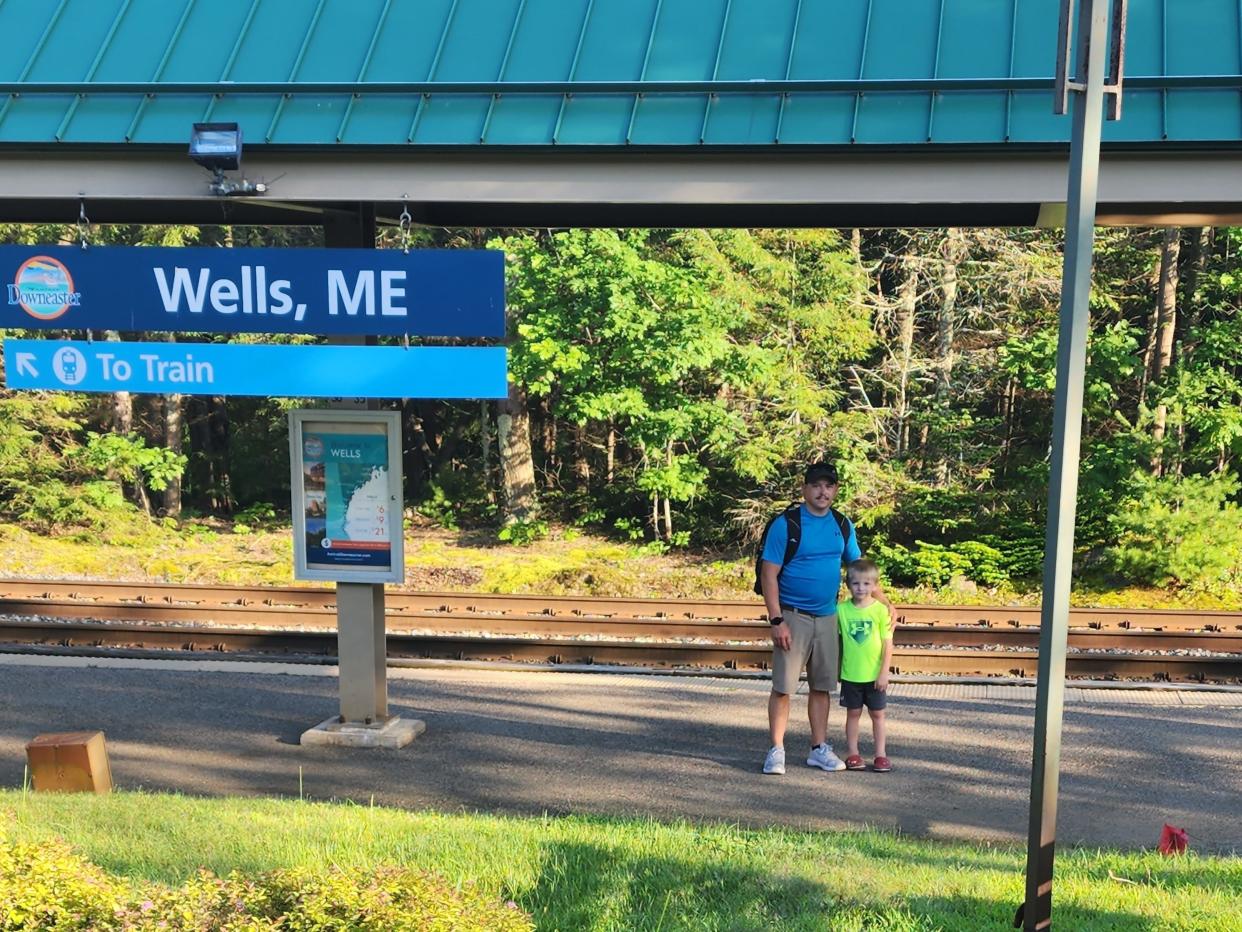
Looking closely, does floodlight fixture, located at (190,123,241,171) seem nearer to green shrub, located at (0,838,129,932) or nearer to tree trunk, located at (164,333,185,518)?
green shrub, located at (0,838,129,932)

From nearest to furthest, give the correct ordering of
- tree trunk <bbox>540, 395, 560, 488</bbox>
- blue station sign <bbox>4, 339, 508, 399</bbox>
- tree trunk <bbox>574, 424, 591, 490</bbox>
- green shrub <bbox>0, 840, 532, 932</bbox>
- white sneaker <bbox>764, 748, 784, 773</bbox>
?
green shrub <bbox>0, 840, 532, 932</bbox>, blue station sign <bbox>4, 339, 508, 399</bbox>, white sneaker <bbox>764, 748, 784, 773</bbox>, tree trunk <bbox>574, 424, 591, 490</bbox>, tree trunk <bbox>540, 395, 560, 488</bbox>

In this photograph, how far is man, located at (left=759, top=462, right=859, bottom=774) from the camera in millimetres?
7598

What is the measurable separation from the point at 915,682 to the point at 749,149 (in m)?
5.02

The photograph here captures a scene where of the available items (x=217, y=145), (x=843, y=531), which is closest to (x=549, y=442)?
(x=843, y=531)

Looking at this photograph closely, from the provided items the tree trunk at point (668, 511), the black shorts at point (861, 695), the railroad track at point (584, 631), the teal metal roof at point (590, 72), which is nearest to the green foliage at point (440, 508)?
the tree trunk at point (668, 511)

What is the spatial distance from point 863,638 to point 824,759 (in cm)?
73

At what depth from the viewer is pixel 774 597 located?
7.60 m

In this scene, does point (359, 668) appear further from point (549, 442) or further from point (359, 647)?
point (549, 442)

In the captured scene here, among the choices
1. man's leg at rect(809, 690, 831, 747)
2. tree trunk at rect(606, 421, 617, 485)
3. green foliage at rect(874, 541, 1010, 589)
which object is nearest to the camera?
man's leg at rect(809, 690, 831, 747)

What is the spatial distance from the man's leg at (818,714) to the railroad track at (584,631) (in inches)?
123

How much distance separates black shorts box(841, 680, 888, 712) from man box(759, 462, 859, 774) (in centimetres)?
9

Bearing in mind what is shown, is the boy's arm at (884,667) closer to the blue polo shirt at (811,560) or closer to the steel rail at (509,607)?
the blue polo shirt at (811,560)

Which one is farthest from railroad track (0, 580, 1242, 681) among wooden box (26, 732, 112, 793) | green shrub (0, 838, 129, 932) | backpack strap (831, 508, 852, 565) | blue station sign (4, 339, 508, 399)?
green shrub (0, 838, 129, 932)

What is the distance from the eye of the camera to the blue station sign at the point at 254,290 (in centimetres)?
746
